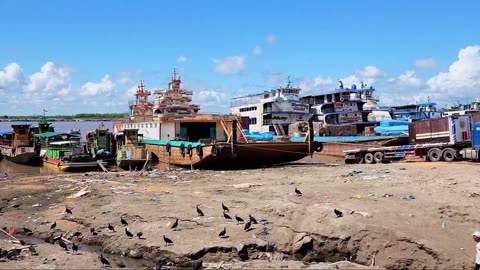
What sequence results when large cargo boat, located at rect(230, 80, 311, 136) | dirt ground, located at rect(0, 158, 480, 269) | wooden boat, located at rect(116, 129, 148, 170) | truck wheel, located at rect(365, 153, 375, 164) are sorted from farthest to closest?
large cargo boat, located at rect(230, 80, 311, 136) → wooden boat, located at rect(116, 129, 148, 170) → truck wheel, located at rect(365, 153, 375, 164) → dirt ground, located at rect(0, 158, 480, 269)

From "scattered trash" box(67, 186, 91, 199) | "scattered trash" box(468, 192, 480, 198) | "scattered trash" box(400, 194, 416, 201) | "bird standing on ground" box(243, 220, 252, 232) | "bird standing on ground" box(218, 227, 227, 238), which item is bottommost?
"bird standing on ground" box(218, 227, 227, 238)

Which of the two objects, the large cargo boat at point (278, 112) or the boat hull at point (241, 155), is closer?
the boat hull at point (241, 155)

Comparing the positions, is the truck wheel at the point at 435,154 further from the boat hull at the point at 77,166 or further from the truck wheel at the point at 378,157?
the boat hull at the point at 77,166

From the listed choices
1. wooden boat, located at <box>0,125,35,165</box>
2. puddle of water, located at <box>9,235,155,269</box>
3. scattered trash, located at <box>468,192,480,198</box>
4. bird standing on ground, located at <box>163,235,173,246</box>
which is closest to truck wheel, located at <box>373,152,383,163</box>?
scattered trash, located at <box>468,192,480,198</box>

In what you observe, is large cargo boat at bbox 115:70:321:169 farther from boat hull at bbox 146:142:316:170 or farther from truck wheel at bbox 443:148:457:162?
truck wheel at bbox 443:148:457:162

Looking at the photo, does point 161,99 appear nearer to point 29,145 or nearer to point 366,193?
Result: point 29,145

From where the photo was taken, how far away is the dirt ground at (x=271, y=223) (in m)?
9.23

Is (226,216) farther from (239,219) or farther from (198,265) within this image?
(198,265)

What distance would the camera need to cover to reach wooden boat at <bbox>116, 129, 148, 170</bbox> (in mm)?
29328

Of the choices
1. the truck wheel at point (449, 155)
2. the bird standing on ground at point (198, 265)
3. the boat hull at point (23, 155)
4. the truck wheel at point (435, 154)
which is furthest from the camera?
the boat hull at point (23, 155)

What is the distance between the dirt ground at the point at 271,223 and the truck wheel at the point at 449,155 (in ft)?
18.1

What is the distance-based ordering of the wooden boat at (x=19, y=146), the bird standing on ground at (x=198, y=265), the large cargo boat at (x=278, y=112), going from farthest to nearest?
the large cargo boat at (x=278, y=112) < the wooden boat at (x=19, y=146) < the bird standing on ground at (x=198, y=265)

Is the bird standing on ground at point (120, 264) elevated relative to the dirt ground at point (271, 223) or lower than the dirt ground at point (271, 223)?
lower

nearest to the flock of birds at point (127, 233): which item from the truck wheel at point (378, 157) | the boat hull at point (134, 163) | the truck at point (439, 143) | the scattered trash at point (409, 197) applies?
the scattered trash at point (409, 197)
